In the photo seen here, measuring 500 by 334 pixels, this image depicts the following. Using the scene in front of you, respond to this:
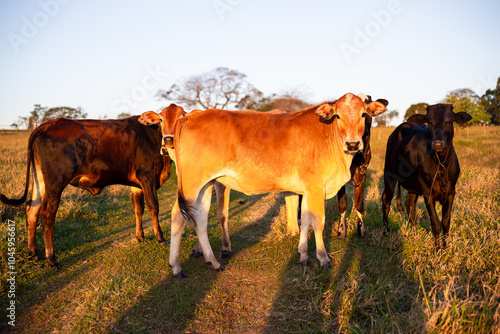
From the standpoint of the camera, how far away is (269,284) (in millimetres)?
4285

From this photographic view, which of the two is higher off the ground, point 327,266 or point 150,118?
point 150,118

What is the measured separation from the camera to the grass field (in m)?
3.33

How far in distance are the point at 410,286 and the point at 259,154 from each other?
7.83 ft

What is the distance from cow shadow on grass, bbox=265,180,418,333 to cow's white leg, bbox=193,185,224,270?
3.29 feet

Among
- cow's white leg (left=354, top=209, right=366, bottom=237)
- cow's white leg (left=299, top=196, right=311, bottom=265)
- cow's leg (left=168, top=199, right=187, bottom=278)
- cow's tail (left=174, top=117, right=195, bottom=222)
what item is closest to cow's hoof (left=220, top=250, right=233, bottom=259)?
cow's leg (left=168, top=199, right=187, bottom=278)

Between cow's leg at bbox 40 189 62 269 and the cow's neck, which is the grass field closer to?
cow's leg at bbox 40 189 62 269

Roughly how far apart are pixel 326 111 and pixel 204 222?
7.34ft

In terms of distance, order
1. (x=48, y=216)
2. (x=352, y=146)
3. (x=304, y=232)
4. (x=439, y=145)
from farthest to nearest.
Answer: (x=304, y=232) → (x=48, y=216) → (x=439, y=145) → (x=352, y=146)

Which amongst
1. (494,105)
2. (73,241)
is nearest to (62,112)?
(73,241)

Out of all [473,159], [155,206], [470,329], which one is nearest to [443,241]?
[470,329]

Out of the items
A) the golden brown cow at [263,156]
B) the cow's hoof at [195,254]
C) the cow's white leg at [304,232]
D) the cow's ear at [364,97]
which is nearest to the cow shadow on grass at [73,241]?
the cow's hoof at [195,254]

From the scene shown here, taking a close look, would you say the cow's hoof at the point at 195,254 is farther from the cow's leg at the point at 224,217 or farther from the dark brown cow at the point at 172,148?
the cow's leg at the point at 224,217

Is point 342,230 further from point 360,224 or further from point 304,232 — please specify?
point 304,232

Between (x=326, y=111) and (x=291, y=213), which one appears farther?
(x=291, y=213)
